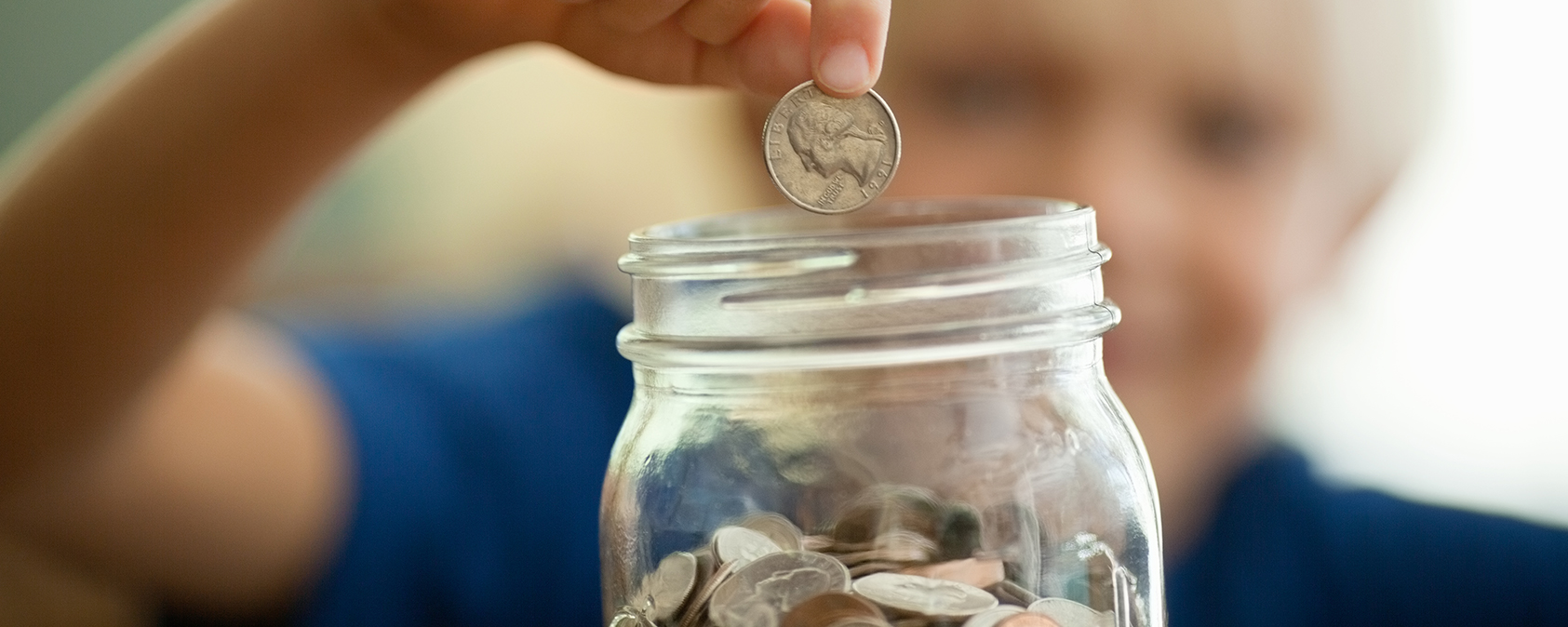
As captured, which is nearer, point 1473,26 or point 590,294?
point 1473,26

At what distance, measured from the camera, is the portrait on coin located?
0.50 meters

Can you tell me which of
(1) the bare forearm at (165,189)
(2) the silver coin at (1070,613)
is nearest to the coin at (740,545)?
(2) the silver coin at (1070,613)

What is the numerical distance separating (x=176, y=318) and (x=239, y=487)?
329 mm

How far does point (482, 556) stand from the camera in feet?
4.38

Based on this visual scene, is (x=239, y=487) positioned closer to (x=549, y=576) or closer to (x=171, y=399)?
(x=171, y=399)

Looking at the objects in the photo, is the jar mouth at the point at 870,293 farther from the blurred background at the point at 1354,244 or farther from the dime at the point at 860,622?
the blurred background at the point at 1354,244

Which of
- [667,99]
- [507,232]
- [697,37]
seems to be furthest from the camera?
[507,232]

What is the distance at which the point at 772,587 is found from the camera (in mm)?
440

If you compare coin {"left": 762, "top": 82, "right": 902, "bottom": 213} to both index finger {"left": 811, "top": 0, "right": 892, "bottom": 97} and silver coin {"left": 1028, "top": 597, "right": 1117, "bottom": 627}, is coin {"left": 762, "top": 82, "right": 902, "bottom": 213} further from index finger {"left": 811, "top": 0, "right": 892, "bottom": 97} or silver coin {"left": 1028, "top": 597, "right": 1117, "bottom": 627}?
silver coin {"left": 1028, "top": 597, "right": 1117, "bottom": 627}

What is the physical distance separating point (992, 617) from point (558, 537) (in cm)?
104

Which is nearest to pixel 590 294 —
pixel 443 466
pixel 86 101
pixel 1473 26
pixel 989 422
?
pixel 443 466

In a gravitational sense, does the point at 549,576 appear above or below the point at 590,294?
below

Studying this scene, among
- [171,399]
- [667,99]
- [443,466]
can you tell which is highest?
A: [667,99]

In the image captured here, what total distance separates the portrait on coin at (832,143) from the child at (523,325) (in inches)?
2.2
